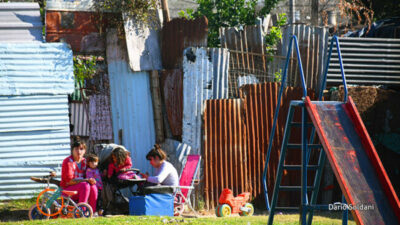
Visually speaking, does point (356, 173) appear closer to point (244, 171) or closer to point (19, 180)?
point (244, 171)

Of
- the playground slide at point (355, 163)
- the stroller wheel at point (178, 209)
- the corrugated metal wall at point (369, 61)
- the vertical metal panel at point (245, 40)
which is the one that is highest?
the vertical metal panel at point (245, 40)

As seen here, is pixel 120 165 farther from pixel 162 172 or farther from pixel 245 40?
pixel 245 40

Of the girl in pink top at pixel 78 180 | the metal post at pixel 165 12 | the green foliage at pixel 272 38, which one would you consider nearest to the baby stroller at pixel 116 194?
the girl in pink top at pixel 78 180

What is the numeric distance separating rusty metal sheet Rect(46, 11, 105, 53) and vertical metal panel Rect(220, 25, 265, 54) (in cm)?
243

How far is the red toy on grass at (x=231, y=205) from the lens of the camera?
9.63m

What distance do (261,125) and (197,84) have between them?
1441 mm

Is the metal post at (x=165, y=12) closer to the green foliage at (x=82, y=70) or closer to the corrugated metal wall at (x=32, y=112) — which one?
the green foliage at (x=82, y=70)

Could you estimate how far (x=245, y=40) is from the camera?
1116 cm

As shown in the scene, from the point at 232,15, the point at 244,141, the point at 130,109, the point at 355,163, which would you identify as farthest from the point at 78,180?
the point at 232,15

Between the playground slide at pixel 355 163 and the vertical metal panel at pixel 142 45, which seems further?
the vertical metal panel at pixel 142 45

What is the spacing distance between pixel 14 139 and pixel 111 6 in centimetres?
302

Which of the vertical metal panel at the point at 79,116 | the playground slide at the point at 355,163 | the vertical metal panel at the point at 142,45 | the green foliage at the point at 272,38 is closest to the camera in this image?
the playground slide at the point at 355,163

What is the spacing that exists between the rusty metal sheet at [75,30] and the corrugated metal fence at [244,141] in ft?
8.15

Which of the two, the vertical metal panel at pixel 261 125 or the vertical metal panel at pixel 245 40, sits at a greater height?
the vertical metal panel at pixel 245 40
